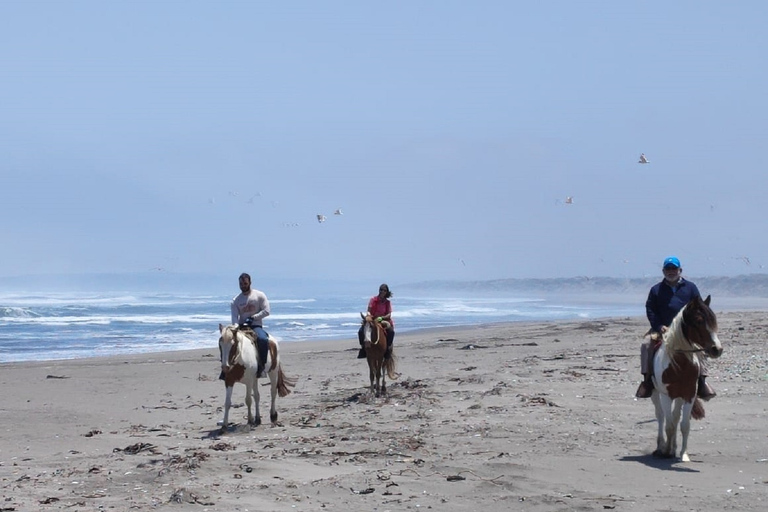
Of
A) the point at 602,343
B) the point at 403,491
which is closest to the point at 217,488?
the point at 403,491

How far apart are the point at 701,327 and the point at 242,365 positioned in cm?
621

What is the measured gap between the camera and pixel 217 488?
808 centimetres

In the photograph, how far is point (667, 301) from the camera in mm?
9672

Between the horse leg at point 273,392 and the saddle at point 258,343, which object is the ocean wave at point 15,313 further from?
the saddle at point 258,343

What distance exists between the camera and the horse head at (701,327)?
8.59 metres

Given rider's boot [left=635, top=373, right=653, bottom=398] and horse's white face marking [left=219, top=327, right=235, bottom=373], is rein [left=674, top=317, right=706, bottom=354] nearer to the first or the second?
rider's boot [left=635, top=373, right=653, bottom=398]

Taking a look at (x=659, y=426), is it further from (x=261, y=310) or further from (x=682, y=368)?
(x=261, y=310)

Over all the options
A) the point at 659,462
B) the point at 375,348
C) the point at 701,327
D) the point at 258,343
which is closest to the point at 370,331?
the point at 375,348

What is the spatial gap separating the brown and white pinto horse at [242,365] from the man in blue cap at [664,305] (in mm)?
5342

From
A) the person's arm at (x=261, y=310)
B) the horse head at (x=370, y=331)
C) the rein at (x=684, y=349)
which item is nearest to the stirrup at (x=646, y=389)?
the rein at (x=684, y=349)

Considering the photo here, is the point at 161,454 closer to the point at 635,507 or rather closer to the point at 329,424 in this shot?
the point at 329,424

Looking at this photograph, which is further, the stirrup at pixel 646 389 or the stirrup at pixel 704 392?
the stirrup at pixel 646 389

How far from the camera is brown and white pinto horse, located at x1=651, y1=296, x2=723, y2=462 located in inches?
342

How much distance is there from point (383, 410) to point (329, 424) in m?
1.31
